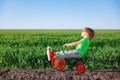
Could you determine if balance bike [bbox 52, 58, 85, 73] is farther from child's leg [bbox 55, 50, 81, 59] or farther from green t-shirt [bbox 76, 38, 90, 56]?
green t-shirt [bbox 76, 38, 90, 56]

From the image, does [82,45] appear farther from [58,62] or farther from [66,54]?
[58,62]

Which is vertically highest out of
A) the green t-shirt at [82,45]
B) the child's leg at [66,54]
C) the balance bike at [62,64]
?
the green t-shirt at [82,45]

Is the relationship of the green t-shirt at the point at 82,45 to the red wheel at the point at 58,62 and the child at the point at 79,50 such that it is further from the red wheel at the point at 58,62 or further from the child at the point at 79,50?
the red wheel at the point at 58,62

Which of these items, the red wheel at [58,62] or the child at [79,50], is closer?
the child at [79,50]

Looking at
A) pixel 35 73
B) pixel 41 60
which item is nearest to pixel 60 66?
pixel 35 73

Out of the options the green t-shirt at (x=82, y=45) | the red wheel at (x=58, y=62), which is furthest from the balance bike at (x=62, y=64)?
the green t-shirt at (x=82, y=45)

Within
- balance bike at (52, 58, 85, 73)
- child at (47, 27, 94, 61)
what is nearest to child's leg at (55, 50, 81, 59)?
child at (47, 27, 94, 61)

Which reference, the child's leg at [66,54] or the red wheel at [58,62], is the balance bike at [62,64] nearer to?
the red wheel at [58,62]

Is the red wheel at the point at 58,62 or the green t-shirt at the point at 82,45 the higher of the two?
the green t-shirt at the point at 82,45

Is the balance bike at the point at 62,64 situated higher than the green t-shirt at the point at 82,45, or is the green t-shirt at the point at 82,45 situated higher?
the green t-shirt at the point at 82,45

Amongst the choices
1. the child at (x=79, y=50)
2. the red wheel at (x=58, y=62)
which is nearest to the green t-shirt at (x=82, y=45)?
the child at (x=79, y=50)

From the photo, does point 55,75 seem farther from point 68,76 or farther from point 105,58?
point 105,58

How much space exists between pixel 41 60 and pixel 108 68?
2200 mm

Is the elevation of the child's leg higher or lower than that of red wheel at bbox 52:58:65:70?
higher
